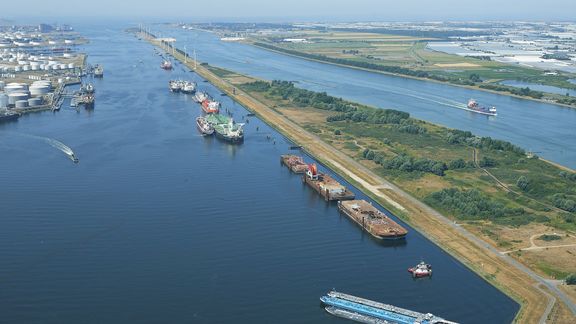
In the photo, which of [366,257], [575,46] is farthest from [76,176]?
[575,46]

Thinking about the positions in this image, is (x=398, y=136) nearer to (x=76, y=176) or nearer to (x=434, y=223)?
(x=434, y=223)

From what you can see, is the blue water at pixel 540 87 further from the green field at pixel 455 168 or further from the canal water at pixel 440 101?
the green field at pixel 455 168

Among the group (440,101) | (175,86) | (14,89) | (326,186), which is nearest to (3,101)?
(14,89)

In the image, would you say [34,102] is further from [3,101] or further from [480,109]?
[480,109]

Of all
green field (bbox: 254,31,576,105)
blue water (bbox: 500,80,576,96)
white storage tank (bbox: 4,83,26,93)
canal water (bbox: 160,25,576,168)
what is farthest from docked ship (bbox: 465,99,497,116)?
white storage tank (bbox: 4,83,26,93)

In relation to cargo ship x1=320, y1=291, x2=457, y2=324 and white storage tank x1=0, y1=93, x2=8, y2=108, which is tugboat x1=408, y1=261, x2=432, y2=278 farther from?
white storage tank x1=0, y1=93, x2=8, y2=108
